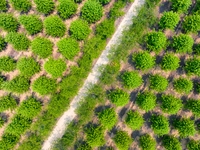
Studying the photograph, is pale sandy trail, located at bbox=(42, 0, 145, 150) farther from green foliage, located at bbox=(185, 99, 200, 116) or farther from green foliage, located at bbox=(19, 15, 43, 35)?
green foliage, located at bbox=(185, 99, 200, 116)

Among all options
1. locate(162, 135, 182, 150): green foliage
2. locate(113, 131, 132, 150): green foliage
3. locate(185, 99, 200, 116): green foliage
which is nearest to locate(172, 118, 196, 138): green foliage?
locate(162, 135, 182, 150): green foliage

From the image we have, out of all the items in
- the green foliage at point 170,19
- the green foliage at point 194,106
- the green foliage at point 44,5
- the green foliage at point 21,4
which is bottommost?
the green foliage at point 194,106

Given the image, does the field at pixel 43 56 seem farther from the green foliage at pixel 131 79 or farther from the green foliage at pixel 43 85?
the green foliage at pixel 131 79

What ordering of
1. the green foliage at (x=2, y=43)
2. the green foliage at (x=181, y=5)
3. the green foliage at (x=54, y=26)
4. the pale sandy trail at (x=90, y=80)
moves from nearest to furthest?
the green foliage at (x=181, y=5) < the green foliage at (x=54, y=26) < the green foliage at (x=2, y=43) < the pale sandy trail at (x=90, y=80)

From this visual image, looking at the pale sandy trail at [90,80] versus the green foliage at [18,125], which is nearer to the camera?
the green foliage at [18,125]

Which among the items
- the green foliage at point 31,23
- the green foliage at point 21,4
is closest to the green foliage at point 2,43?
the green foliage at point 31,23

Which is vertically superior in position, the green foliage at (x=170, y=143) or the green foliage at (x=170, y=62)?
the green foliage at (x=170, y=62)

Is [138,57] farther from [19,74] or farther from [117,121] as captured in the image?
[19,74]
